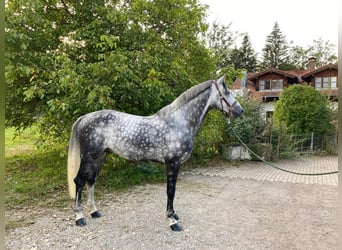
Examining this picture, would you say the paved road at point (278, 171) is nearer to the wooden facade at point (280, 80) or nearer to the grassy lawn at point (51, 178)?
the grassy lawn at point (51, 178)

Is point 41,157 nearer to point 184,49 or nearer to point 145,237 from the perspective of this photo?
point 184,49

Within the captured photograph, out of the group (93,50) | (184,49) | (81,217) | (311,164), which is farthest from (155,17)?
(311,164)

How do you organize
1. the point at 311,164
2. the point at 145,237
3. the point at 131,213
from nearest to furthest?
the point at 145,237
the point at 131,213
the point at 311,164

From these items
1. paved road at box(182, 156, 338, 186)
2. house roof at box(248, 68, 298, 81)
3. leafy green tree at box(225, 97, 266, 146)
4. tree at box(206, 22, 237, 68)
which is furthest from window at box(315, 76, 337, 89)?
leafy green tree at box(225, 97, 266, 146)

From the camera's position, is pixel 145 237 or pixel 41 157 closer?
pixel 145 237

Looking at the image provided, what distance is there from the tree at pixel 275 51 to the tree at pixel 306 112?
21.2 meters

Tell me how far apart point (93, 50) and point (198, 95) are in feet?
8.86

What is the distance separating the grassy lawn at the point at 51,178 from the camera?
13.2ft

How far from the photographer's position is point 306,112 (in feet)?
31.6

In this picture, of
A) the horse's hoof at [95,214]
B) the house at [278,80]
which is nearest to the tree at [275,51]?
the house at [278,80]

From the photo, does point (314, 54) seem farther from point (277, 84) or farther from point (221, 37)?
point (221, 37)

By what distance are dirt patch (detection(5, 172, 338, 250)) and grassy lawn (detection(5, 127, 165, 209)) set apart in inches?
18.3

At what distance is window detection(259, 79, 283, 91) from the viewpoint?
661 inches

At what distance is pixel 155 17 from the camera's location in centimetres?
489
